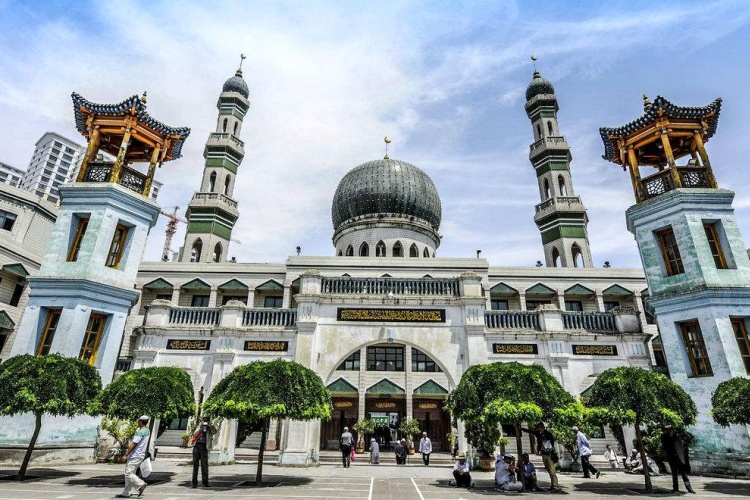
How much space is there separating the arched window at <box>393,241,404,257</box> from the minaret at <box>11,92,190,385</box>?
22.4 metres

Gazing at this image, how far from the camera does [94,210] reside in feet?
60.0

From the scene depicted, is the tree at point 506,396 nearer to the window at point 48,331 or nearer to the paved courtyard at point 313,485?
the paved courtyard at point 313,485

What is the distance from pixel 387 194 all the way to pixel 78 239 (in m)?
27.1

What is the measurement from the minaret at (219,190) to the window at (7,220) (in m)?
12.8

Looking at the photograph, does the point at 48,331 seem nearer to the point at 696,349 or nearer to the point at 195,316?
the point at 195,316

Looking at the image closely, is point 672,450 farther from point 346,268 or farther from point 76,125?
point 76,125

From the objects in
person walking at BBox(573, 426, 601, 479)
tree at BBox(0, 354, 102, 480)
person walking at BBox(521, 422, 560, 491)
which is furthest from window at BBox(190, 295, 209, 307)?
person walking at BBox(521, 422, 560, 491)

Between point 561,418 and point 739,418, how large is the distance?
5343 mm

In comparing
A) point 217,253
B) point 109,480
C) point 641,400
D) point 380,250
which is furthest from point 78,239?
point 380,250

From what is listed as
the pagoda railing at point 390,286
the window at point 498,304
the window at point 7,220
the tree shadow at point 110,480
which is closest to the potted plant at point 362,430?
the pagoda railing at point 390,286

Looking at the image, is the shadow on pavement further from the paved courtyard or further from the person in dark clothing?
the person in dark clothing

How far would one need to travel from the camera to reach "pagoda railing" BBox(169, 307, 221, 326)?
66.7ft

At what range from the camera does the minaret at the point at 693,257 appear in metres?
15.6

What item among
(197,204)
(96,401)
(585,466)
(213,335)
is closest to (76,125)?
(213,335)
